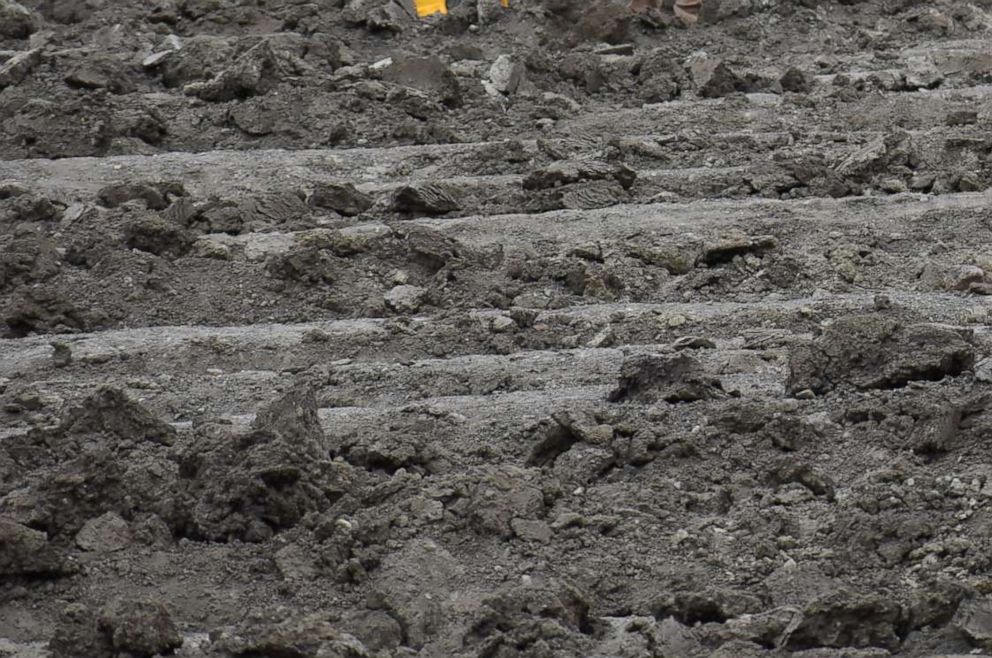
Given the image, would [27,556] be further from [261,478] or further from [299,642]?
[299,642]

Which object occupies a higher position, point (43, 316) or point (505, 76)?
point (505, 76)

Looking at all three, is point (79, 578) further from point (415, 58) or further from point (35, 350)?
point (415, 58)

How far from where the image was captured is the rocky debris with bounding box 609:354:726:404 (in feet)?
20.9

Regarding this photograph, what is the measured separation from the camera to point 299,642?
4809 mm

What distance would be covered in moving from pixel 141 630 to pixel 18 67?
17.6 ft

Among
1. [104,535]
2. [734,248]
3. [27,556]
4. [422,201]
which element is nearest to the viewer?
[27,556]

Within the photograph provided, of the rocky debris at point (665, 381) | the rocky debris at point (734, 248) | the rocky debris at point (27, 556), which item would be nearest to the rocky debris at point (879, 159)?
the rocky debris at point (734, 248)

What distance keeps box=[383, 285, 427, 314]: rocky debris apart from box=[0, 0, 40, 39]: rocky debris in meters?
3.74

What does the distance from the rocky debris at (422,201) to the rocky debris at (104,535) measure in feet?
9.79

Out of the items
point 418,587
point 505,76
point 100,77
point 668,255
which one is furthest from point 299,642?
point 100,77

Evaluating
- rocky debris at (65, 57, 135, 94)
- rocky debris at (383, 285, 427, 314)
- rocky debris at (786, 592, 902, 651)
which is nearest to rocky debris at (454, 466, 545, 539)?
rocky debris at (786, 592, 902, 651)

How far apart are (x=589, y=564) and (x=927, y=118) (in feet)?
14.4

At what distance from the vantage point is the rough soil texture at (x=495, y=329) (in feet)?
17.3

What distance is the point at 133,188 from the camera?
8.63 m
